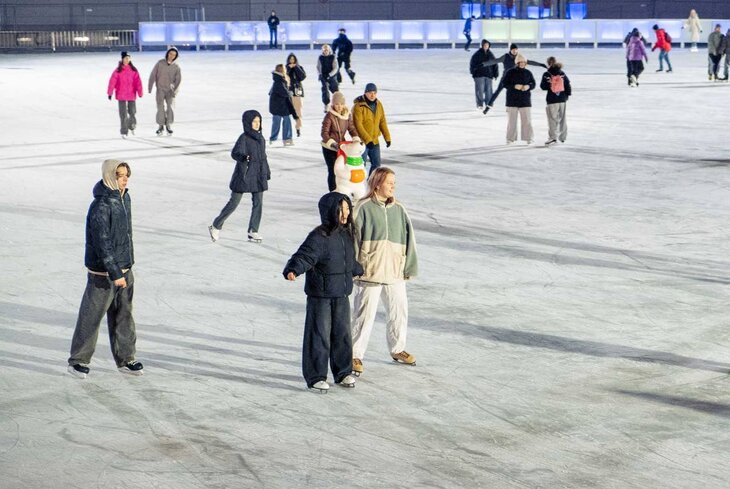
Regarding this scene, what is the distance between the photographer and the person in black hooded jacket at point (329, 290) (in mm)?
8031

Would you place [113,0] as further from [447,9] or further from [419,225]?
[419,225]

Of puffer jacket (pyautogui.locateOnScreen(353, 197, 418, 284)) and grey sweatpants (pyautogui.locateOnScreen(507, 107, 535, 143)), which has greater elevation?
puffer jacket (pyautogui.locateOnScreen(353, 197, 418, 284))

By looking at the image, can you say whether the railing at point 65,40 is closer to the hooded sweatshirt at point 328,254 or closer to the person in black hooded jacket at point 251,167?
the person in black hooded jacket at point 251,167

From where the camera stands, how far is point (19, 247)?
1287 centimetres

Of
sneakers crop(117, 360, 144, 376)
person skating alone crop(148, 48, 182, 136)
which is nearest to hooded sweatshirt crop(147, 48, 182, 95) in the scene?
person skating alone crop(148, 48, 182, 136)

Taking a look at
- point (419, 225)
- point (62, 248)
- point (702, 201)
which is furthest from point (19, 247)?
point (702, 201)

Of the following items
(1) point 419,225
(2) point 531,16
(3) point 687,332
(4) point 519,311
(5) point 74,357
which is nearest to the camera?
(5) point 74,357

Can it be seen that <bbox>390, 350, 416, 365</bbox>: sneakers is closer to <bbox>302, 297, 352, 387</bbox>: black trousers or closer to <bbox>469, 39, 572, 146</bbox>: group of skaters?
<bbox>302, 297, 352, 387</bbox>: black trousers

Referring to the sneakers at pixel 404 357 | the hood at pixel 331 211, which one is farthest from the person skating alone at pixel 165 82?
the hood at pixel 331 211

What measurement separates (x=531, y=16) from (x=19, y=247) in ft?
162

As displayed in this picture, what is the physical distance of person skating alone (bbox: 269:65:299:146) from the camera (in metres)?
21.3

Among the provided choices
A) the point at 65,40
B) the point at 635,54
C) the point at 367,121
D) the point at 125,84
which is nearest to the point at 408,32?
the point at 65,40

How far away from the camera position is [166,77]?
23094mm

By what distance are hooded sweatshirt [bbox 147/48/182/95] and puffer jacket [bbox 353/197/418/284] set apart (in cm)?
1510
